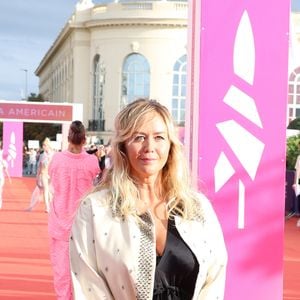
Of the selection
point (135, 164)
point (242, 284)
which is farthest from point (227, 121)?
point (135, 164)

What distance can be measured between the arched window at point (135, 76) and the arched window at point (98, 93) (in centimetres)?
211

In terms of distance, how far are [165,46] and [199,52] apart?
45654mm

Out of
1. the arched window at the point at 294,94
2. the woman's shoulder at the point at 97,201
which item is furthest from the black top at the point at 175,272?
the arched window at the point at 294,94

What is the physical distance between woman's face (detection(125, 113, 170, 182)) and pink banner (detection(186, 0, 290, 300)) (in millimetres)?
1267

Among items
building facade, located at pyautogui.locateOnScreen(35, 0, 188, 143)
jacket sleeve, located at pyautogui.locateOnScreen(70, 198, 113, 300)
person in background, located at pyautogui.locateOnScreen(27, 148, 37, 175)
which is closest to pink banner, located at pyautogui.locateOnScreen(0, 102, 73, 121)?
person in background, located at pyautogui.locateOnScreen(27, 148, 37, 175)

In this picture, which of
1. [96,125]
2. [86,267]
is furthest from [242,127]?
[96,125]

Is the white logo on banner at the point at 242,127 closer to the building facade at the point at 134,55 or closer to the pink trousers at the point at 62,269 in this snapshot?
the pink trousers at the point at 62,269

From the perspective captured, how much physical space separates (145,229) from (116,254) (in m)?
0.13

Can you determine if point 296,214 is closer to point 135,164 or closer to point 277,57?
point 277,57

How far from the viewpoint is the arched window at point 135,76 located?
49.2 metres

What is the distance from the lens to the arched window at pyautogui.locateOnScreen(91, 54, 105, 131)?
5123cm

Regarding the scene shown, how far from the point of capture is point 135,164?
7.56ft

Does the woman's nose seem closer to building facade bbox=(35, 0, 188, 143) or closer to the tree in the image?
the tree

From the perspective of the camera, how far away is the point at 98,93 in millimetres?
52156
